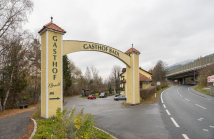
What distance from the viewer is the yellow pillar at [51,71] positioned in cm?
775

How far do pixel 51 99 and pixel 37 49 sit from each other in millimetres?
15155

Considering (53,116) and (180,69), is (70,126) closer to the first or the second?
(53,116)

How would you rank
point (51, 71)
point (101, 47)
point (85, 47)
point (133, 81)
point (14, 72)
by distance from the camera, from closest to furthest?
point (51, 71) → point (85, 47) → point (101, 47) → point (133, 81) → point (14, 72)

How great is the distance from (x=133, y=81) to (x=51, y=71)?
925 centimetres

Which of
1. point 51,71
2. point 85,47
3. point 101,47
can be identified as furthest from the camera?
point 101,47

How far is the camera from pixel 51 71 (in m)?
7.95

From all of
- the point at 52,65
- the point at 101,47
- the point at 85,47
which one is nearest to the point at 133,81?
the point at 101,47

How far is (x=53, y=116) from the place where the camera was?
785 cm

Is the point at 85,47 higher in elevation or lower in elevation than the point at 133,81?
higher

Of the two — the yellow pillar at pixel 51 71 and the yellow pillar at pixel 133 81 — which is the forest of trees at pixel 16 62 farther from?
the yellow pillar at pixel 133 81

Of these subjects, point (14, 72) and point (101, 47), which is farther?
point (14, 72)

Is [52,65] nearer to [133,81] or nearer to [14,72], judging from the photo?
[133,81]

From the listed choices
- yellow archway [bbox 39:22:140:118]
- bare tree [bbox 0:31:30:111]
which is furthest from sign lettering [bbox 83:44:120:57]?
bare tree [bbox 0:31:30:111]

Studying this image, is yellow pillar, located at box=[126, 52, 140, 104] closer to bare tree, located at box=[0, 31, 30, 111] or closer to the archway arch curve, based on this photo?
the archway arch curve
